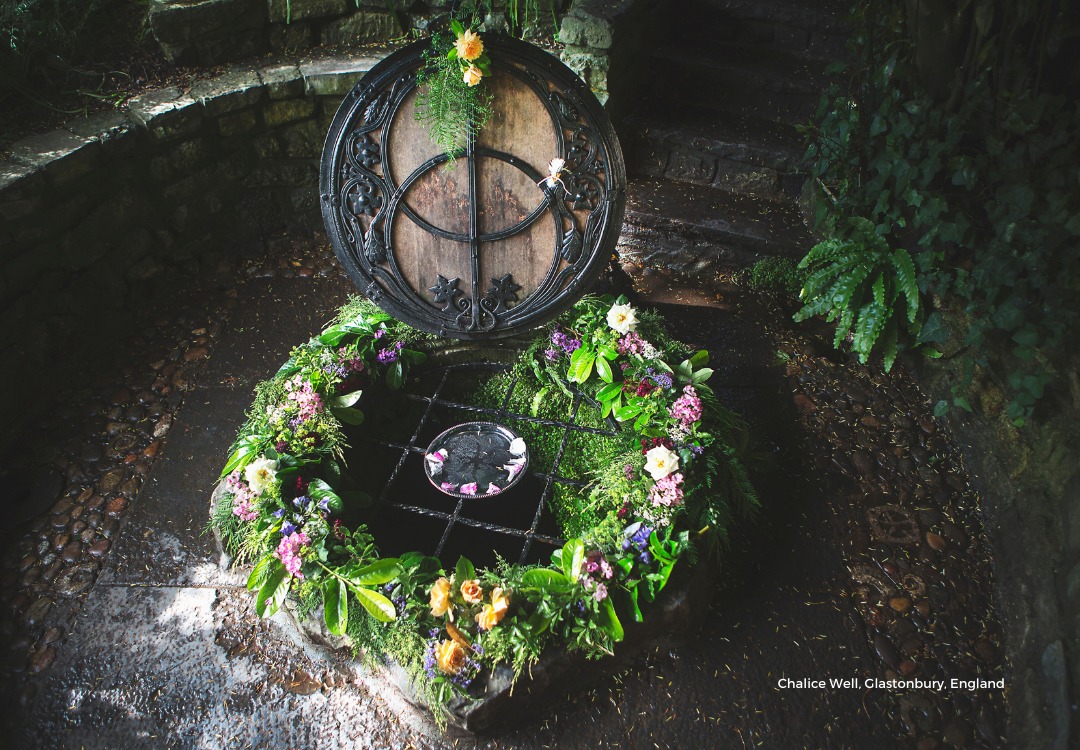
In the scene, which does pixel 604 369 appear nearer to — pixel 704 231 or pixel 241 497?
pixel 241 497

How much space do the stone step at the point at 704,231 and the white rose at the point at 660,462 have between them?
2006mm

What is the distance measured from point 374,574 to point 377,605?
0.11 meters

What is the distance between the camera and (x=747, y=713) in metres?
2.70

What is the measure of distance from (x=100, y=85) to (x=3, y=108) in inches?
18.0

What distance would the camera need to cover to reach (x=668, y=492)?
107 inches

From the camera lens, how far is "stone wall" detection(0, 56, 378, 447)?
3557 millimetres

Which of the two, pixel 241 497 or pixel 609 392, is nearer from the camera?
Result: pixel 241 497

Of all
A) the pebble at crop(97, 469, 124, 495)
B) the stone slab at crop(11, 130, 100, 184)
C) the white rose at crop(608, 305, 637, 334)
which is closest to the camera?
the white rose at crop(608, 305, 637, 334)

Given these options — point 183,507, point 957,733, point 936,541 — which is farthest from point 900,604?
point 183,507

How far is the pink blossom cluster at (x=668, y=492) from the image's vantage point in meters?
2.71

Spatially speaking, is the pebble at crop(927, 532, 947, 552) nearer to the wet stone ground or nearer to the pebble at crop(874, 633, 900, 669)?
the wet stone ground

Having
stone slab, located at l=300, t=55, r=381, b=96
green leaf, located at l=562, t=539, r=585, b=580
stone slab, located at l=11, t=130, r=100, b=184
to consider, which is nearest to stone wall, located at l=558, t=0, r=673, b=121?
stone slab, located at l=300, t=55, r=381, b=96

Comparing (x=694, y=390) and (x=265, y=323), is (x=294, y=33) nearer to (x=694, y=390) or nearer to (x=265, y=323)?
(x=265, y=323)

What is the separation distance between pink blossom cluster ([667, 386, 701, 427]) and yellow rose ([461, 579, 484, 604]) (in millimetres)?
1046
